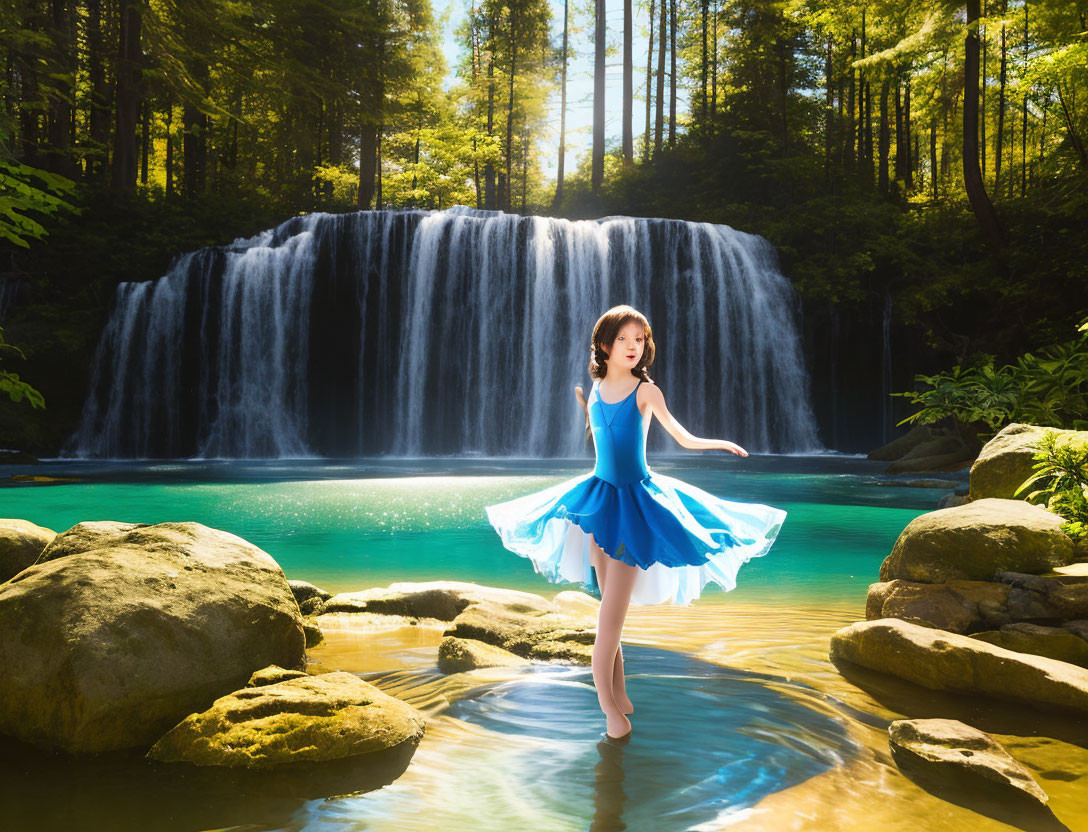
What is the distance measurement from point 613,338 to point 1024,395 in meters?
11.0

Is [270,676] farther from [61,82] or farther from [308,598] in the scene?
[61,82]

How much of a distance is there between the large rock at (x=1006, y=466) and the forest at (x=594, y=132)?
9.90 meters

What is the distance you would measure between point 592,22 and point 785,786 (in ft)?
145

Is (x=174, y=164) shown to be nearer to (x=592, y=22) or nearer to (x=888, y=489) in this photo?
(x=592, y=22)

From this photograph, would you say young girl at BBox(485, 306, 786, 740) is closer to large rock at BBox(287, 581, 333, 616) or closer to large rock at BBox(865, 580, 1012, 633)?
large rock at BBox(865, 580, 1012, 633)

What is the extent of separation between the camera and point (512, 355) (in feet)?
74.2

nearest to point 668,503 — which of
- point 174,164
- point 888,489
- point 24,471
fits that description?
point 888,489

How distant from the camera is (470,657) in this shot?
417 centimetres

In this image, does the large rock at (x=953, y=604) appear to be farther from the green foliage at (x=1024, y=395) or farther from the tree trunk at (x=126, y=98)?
the tree trunk at (x=126, y=98)

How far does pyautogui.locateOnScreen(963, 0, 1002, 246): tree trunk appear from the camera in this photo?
18594 millimetres

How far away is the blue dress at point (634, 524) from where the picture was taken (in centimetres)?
291

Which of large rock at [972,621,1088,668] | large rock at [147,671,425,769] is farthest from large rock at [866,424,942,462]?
large rock at [147,671,425,769]

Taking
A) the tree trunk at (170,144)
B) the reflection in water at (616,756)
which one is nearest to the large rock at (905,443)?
the reflection in water at (616,756)

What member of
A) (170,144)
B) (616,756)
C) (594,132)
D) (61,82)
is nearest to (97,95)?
(61,82)
